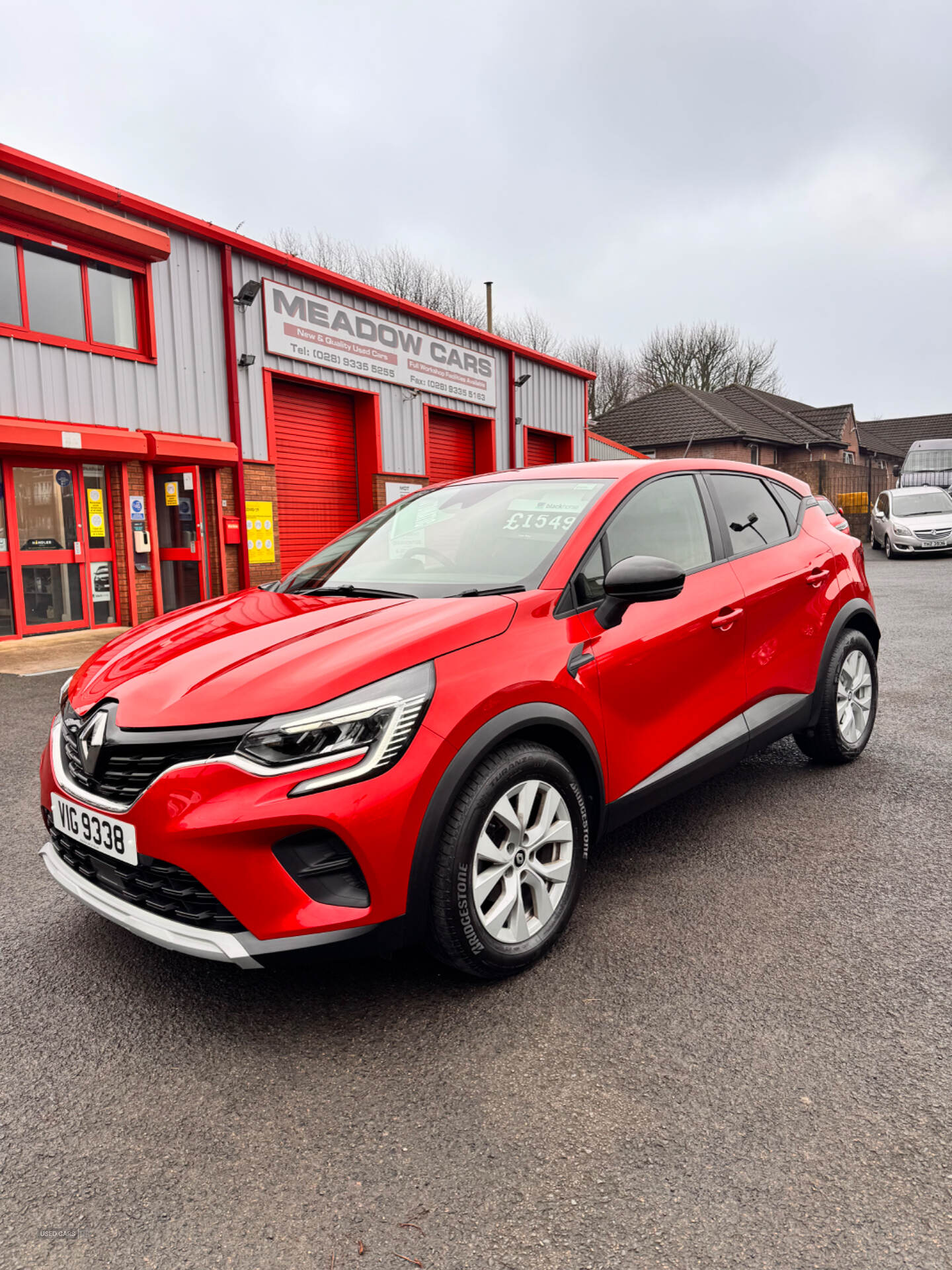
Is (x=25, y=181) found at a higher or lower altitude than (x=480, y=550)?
higher

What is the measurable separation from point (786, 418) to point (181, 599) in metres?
38.2

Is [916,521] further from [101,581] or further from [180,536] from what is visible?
[101,581]

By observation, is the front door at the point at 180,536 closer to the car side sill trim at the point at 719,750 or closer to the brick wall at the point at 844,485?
the car side sill trim at the point at 719,750

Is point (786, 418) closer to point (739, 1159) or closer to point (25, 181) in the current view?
point (25, 181)

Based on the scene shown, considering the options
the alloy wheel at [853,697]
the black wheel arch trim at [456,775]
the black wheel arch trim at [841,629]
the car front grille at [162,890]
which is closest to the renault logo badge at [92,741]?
the car front grille at [162,890]

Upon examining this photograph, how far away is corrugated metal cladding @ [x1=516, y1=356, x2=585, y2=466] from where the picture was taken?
62.8ft

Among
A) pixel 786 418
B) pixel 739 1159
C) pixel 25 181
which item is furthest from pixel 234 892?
pixel 786 418

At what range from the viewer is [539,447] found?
20531 mm

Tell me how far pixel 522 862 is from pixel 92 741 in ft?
4.14

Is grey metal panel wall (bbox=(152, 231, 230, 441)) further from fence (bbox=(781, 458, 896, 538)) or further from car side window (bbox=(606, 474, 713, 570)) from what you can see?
fence (bbox=(781, 458, 896, 538))

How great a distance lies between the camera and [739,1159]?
1.80 meters

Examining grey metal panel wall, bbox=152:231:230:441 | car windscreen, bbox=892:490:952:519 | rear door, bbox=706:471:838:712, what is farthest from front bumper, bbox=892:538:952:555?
Result: rear door, bbox=706:471:838:712

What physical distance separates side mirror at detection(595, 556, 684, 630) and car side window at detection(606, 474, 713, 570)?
214 mm

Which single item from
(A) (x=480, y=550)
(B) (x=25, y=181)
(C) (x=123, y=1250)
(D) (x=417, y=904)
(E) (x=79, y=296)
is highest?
(B) (x=25, y=181)
